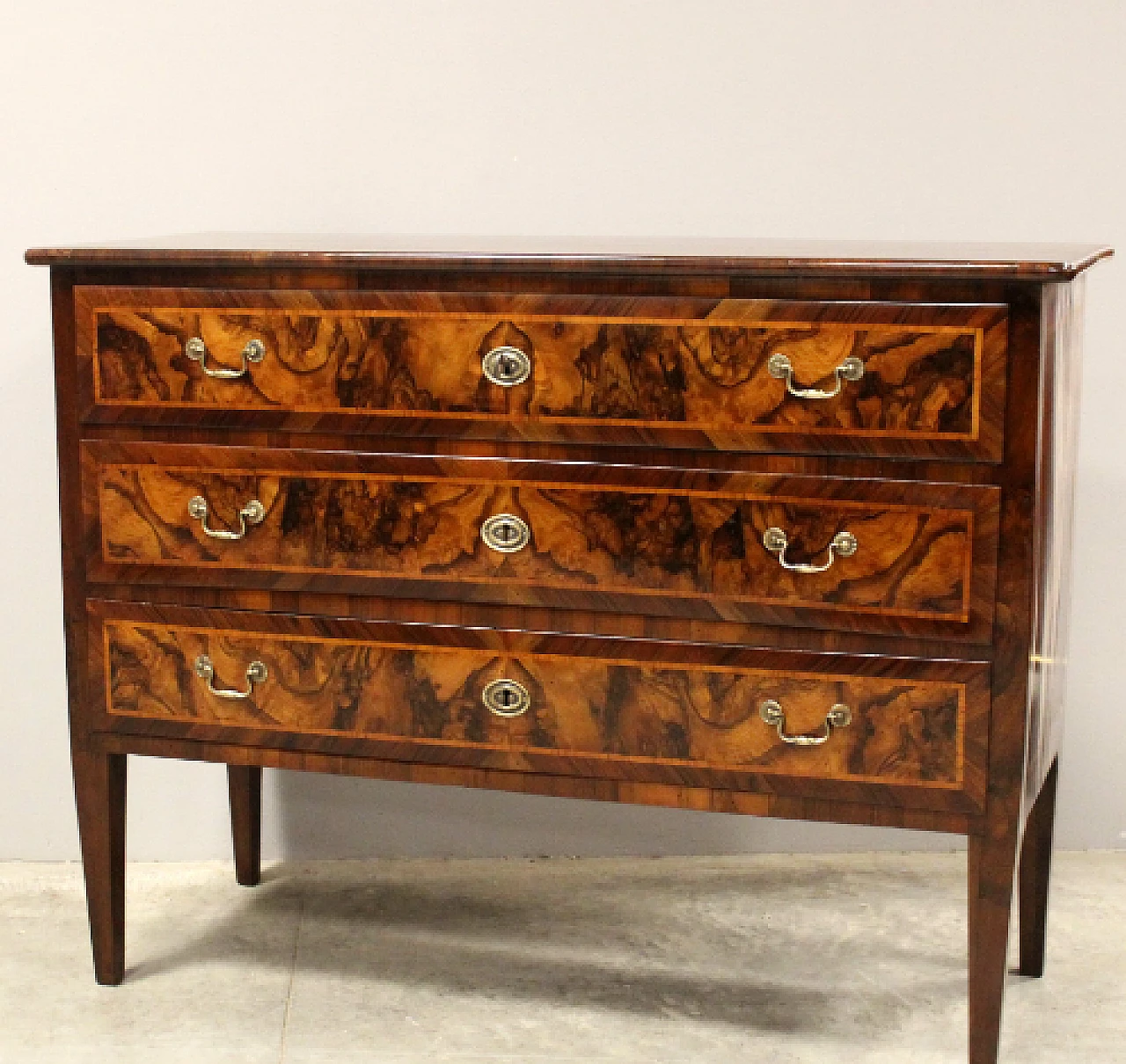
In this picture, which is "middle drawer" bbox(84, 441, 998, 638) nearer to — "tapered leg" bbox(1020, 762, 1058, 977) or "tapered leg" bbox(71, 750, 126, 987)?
"tapered leg" bbox(71, 750, 126, 987)

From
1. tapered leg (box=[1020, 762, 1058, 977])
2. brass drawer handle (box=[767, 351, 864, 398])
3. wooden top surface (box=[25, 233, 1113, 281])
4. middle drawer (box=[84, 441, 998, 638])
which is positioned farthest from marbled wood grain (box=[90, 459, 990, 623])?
tapered leg (box=[1020, 762, 1058, 977])

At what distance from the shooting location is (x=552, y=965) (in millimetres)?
2580

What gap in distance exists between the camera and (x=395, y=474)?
216 cm

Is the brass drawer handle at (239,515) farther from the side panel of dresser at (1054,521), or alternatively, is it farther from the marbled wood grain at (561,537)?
the side panel of dresser at (1054,521)

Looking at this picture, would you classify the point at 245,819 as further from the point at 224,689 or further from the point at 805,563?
the point at 805,563

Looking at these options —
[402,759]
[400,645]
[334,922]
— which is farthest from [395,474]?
[334,922]

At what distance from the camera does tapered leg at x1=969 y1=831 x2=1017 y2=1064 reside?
2.05 meters

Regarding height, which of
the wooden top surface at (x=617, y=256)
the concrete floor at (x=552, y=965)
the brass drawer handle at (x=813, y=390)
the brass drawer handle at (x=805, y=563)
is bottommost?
the concrete floor at (x=552, y=965)

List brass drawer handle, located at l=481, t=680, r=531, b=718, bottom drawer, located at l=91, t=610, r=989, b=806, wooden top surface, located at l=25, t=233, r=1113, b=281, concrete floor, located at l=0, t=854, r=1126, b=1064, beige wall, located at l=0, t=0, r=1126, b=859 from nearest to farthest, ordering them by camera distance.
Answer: wooden top surface, located at l=25, t=233, r=1113, b=281, bottom drawer, located at l=91, t=610, r=989, b=806, brass drawer handle, located at l=481, t=680, r=531, b=718, concrete floor, located at l=0, t=854, r=1126, b=1064, beige wall, located at l=0, t=0, r=1126, b=859

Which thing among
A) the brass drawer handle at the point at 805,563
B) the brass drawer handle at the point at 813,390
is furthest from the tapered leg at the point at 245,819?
the brass drawer handle at the point at 813,390

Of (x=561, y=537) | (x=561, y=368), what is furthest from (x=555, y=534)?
(x=561, y=368)

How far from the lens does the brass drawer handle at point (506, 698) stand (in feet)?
7.13

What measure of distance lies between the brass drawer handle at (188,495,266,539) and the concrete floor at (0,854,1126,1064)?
2.33ft

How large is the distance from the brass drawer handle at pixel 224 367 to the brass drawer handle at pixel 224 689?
0.38 meters
